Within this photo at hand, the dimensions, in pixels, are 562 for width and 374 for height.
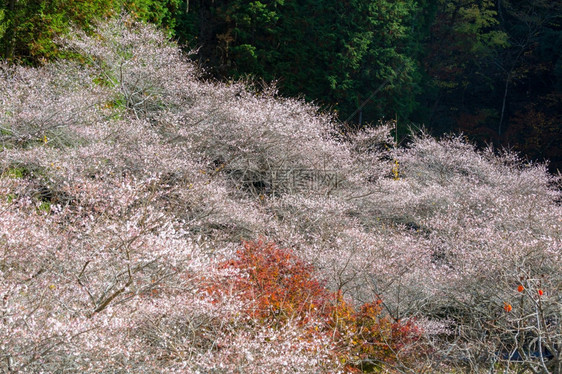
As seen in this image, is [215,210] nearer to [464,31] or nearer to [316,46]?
[316,46]

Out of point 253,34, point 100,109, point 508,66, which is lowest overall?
point 100,109

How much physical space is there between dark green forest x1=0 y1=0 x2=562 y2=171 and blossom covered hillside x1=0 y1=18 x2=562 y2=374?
3.35m

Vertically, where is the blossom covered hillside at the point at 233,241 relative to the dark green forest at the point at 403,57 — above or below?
below

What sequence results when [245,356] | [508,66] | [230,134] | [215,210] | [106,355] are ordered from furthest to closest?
[508,66] < [230,134] < [215,210] < [245,356] < [106,355]

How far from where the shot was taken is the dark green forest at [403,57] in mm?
15383

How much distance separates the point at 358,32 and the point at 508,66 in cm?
657

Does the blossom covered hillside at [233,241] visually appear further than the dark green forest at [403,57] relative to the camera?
No

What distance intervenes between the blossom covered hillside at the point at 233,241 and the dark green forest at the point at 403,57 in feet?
11.0

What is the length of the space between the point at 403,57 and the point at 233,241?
1130cm

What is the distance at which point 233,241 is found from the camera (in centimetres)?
787

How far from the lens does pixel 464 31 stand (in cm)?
1891

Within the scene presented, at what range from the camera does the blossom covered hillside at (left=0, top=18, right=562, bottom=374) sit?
3.71 metres

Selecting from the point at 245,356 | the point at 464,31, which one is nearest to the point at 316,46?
the point at 464,31

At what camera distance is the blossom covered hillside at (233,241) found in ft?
12.2
